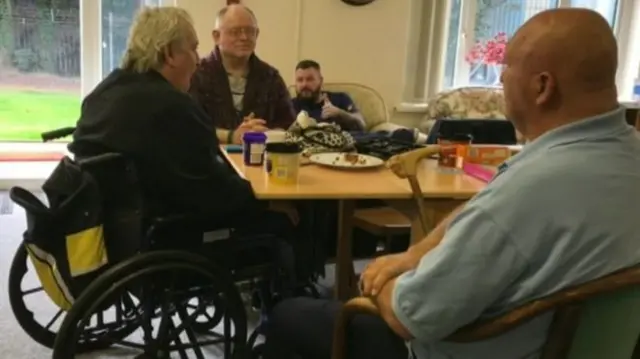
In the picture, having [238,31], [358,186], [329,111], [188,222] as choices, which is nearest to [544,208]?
[358,186]

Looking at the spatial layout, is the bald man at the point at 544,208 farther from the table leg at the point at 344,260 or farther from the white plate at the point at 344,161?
the table leg at the point at 344,260

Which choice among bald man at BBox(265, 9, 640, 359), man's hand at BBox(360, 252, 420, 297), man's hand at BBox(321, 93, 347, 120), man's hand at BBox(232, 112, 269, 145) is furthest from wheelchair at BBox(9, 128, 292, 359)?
man's hand at BBox(321, 93, 347, 120)

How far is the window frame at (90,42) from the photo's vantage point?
4.36m

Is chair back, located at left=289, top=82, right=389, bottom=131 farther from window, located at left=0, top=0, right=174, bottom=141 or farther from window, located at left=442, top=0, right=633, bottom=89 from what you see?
window, located at left=0, top=0, right=174, bottom=141

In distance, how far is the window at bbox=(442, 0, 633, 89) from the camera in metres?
5.15

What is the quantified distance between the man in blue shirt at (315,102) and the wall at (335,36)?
2.49 ft

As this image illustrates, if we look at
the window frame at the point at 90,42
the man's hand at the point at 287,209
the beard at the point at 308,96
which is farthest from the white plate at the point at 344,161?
the window frame at the point at 90,42

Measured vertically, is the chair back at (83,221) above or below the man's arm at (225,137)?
below

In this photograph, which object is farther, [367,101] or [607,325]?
[367,101]

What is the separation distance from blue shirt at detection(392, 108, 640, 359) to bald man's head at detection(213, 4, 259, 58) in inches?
84.3

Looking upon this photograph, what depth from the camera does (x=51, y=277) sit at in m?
1.85

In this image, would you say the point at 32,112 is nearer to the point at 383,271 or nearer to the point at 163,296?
the point at 163,296

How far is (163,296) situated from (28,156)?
337 centimetres

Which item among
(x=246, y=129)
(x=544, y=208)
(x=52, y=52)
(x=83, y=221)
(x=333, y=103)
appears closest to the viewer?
(x=544, y=208)
